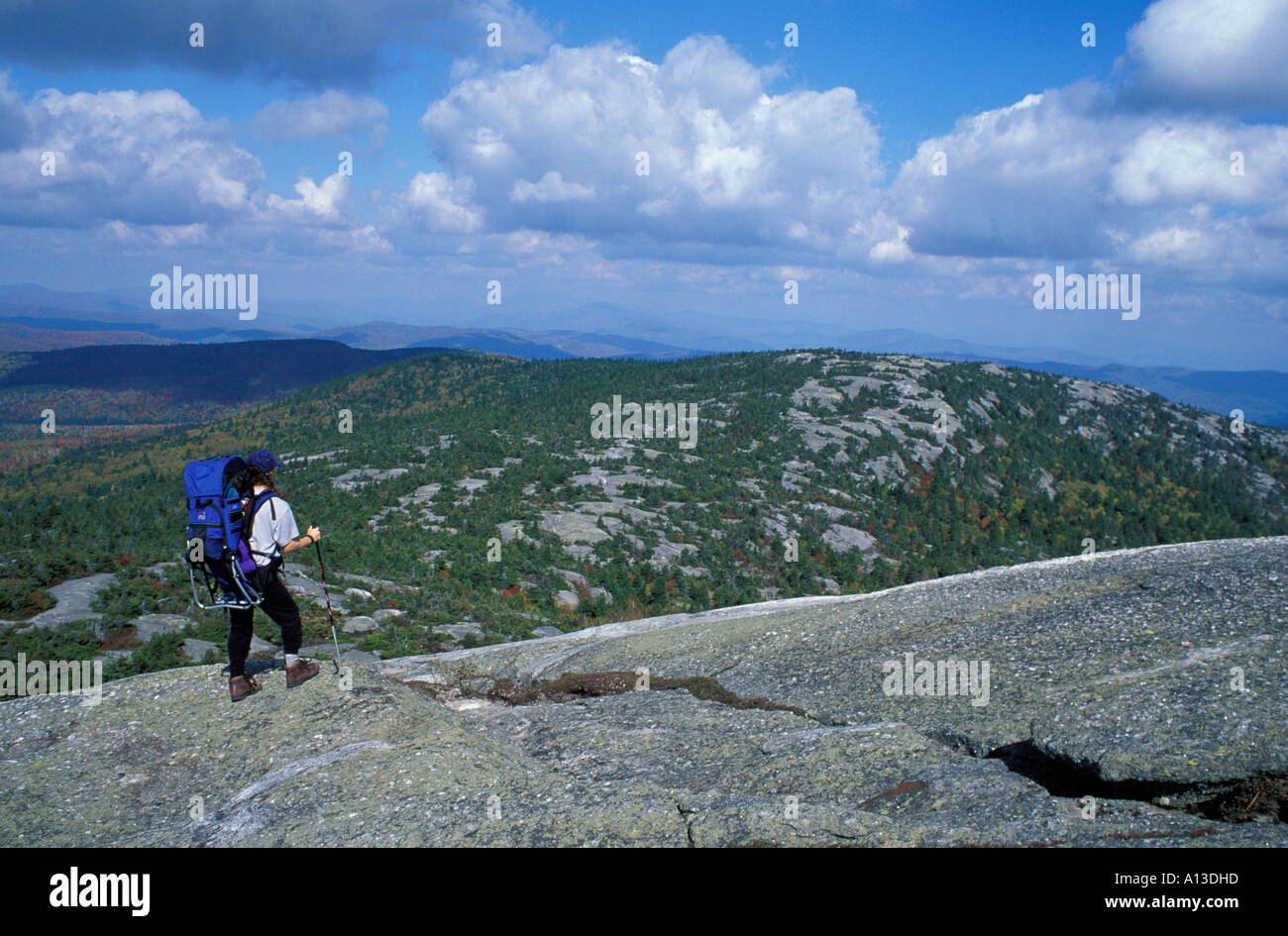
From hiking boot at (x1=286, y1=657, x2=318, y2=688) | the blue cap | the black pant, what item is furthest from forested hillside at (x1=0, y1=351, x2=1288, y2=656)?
the blue cap

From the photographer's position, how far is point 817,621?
59.9 ft

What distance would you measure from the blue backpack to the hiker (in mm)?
122

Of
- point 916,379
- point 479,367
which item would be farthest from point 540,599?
point 479,367

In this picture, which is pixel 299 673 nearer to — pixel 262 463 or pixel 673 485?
pixel 262 463

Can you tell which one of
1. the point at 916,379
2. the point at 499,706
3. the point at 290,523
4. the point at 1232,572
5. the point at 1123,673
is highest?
the point at 916,379

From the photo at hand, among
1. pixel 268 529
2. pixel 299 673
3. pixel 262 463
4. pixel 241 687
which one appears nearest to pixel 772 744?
pixel 299 673

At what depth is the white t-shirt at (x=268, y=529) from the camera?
11.0 meters

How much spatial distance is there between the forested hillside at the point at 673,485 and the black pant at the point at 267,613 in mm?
11566

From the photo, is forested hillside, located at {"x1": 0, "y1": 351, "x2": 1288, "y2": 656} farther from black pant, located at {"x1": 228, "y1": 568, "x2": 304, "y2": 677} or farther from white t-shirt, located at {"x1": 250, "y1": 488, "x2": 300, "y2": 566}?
white t-shirt, located at {"x1": 250, "y1": 488, "x2": 300, "y2": 566}

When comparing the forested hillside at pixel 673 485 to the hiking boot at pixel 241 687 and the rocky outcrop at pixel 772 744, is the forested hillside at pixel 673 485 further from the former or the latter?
the rocky outcrop at pixel 772 744

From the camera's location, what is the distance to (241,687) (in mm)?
12141

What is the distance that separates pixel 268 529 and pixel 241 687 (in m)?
3.19
